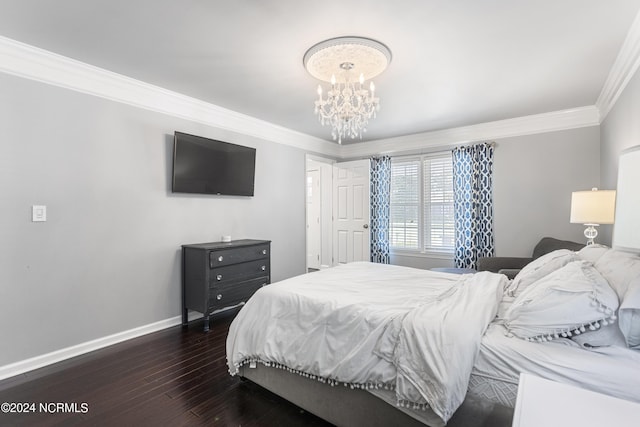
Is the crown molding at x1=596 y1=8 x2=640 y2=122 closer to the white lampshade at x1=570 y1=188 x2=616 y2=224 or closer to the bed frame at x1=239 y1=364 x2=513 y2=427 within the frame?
the white lampshade at x1=570 y1=188 x2=616 y2=224

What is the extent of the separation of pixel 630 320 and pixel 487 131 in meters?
3.70

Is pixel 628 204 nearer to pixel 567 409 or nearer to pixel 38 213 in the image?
pixel 567 409

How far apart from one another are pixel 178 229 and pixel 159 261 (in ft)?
1.30

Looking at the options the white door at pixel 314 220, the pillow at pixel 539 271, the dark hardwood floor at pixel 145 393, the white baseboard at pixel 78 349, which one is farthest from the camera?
the white door at pixel 314 220

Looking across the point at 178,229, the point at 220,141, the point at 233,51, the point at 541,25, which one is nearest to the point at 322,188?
the point at 220,141

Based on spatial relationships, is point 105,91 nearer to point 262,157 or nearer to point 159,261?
point 159,261

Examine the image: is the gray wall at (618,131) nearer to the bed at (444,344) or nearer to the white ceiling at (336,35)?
the white ceiling at (336,35)

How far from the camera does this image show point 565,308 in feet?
4.48

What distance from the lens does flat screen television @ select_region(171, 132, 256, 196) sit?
333 centimetres

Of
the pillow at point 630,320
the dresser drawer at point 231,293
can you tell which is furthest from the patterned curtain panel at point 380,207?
the pillow at point 630,320

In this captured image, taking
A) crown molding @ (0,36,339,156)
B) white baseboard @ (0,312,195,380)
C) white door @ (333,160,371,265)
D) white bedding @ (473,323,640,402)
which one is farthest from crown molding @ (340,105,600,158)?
white baseboard @ (0,312,195,380)

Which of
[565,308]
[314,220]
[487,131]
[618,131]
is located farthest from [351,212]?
[565,308]

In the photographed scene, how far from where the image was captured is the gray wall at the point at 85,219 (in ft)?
7.76

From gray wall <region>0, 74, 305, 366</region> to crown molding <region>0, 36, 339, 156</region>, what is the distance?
0.26ft
